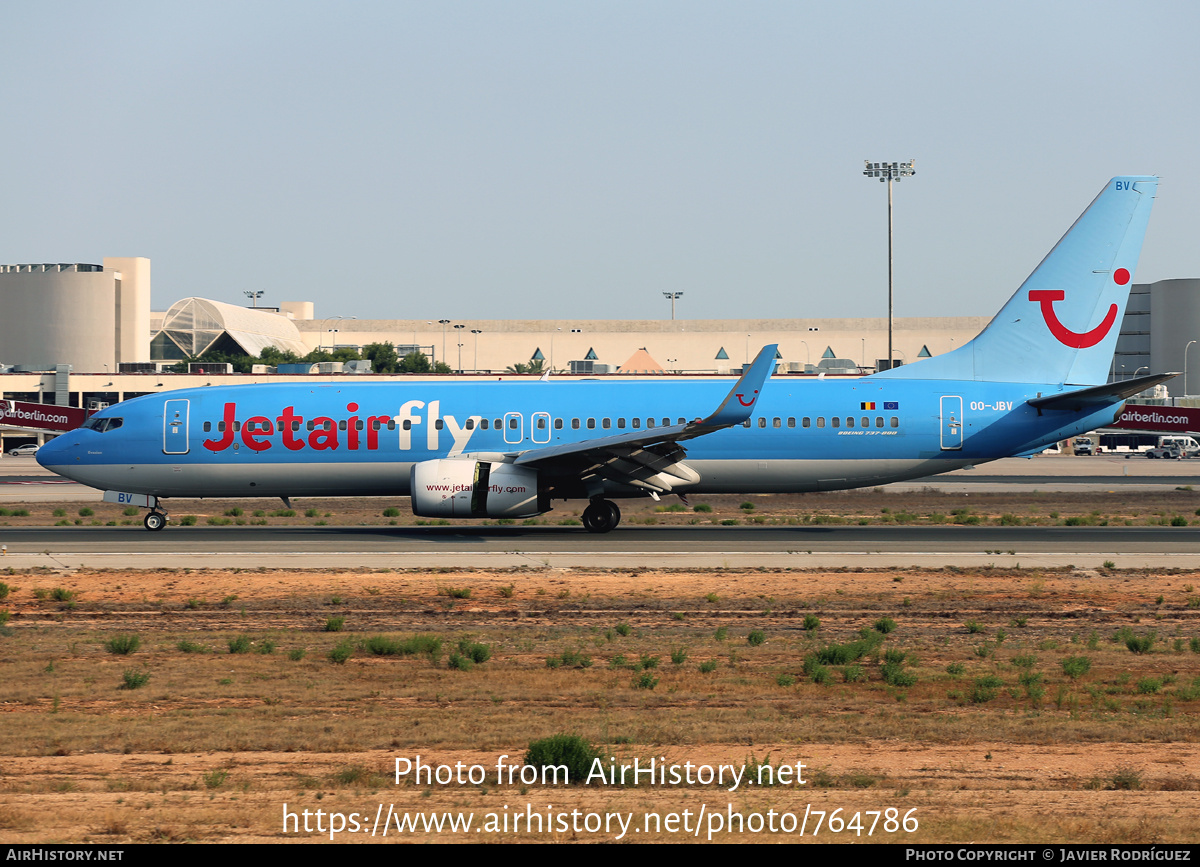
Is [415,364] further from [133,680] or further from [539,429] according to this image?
[133,680]

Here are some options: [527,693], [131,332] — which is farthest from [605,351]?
[527,693]

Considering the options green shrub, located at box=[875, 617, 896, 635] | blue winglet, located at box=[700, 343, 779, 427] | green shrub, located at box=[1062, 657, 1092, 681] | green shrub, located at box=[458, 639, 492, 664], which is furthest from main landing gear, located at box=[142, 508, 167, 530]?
green shrub, located at box=[1062, 657, 1092, 681]

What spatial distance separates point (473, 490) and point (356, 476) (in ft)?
14.7

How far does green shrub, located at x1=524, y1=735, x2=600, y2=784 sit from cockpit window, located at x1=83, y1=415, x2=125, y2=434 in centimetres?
2558

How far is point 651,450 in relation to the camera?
29719 mm

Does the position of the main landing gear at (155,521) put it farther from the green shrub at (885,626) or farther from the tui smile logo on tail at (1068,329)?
the tui smile logo on tail at (1068,329)

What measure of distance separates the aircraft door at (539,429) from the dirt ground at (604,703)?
8423 mm

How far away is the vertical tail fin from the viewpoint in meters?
32.9

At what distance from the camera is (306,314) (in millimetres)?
181875

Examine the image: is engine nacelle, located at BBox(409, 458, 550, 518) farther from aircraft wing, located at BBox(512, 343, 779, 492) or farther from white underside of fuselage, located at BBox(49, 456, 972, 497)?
white underside of fuselage, located at BBox(49, 456, 972, 497)

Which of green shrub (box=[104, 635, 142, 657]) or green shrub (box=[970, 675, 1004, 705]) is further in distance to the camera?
green shrub (box=[104, 635, 142, 657])

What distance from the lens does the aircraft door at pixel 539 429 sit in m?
31.5
